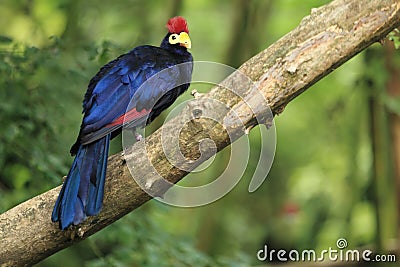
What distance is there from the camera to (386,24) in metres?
1.88

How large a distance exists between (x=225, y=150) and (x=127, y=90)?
159cm

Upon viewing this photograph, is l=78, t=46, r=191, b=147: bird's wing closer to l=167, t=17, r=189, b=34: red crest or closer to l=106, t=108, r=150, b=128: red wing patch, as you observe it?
l=106, t=108, r=150, b=128: red wing patch

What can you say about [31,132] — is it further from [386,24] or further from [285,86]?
[386,24]

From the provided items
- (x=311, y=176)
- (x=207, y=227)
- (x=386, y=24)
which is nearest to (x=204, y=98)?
(x=386, y=24)

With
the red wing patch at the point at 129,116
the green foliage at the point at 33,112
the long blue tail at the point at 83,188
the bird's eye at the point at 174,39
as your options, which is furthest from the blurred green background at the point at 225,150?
the long blue tail at the point at 83,188

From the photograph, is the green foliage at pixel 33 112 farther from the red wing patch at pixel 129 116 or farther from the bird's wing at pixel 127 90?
the red wing patch at pixel 129 116

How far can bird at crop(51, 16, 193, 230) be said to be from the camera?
1.97 metres

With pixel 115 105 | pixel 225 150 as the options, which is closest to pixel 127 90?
pixel 115 105

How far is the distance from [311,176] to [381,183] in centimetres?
101

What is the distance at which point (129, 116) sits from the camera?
2.17m

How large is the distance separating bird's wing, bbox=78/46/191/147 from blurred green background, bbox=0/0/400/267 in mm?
363

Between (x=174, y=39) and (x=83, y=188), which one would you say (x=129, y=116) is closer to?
(x=83, y=188)

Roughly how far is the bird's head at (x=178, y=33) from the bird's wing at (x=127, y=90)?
0.43ft

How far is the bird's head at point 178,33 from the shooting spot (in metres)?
2.58
